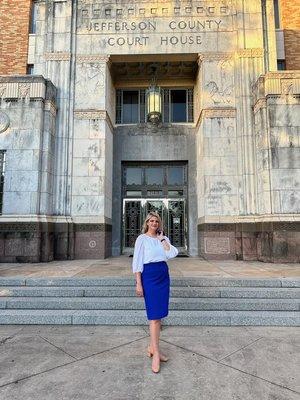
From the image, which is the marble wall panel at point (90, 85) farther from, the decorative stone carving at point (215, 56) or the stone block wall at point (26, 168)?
the decorative stone carving at point (215, 56)

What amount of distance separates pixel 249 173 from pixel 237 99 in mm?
2936

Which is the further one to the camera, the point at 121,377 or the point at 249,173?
the point at 249,173

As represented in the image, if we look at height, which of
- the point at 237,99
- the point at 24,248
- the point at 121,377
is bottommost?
the point at 121,377

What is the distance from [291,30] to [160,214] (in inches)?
413

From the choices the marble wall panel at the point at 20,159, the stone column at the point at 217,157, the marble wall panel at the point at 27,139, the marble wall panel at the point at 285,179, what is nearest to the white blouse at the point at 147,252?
the stone column at the point at 217,157

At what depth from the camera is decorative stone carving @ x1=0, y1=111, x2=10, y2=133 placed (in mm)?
10445

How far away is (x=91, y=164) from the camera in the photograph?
11.3 metres

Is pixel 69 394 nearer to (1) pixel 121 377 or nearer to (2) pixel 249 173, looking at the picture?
(1) pixel 121 377

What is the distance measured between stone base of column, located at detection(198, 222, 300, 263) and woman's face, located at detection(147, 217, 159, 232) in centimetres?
703

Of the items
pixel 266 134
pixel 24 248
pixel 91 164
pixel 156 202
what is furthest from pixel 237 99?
pixel 24 248

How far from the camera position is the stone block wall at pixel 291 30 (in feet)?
44.2

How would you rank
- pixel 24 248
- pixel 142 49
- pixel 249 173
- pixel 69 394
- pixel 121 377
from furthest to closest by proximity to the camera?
pixel 142 49 → pixel 249 173 → pixel 24 248 → pixel 121 377 → pixel 69 394

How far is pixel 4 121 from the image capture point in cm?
1051

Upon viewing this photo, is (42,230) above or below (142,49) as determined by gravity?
below
